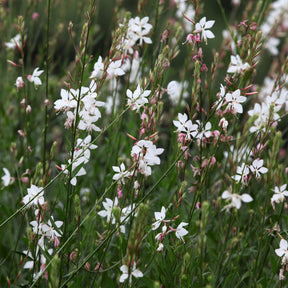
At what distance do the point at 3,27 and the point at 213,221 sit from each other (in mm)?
1789

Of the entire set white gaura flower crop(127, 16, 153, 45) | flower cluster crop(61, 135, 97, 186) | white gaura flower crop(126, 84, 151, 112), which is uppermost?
white gaura flower crop(127, 16, 153, 45)

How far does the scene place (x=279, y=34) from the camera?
9.97ft

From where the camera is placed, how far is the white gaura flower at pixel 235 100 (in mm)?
1411

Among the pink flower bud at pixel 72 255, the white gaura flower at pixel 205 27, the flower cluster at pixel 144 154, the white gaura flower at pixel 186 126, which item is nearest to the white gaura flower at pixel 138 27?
the white gaura flower at pixel 205 27

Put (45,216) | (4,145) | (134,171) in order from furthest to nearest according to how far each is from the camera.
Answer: (4,145) → (45,216) → (134,171)

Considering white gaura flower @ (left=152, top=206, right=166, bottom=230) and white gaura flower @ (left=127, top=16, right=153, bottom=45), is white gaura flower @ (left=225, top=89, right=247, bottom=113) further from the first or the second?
white gaura flower @ (left=127, top=16, right=153, bottom=45)

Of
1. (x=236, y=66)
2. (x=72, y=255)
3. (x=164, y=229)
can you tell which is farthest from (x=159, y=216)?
(x=236, y=66)

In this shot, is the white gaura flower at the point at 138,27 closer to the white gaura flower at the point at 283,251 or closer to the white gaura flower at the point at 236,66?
the white gaura flower at the point at 236,66

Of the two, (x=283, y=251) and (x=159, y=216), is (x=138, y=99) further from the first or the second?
(x=283, y=251)

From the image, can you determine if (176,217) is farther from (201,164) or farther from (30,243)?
(30,243)

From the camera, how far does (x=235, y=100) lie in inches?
56.7

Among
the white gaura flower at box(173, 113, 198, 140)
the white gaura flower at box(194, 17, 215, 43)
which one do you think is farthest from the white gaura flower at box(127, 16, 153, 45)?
the white gaura flower at box(173, 113, 198, 140)

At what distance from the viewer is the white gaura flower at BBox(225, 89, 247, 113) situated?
4.63 feet

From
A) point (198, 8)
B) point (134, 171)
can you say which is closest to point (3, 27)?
point (198, 8)
